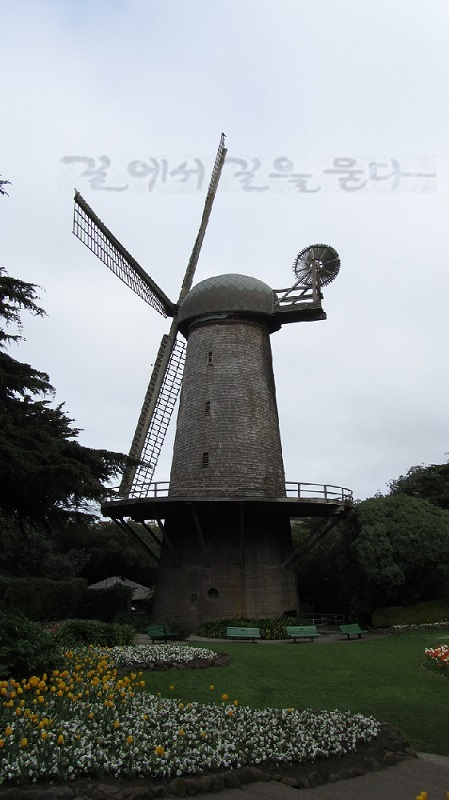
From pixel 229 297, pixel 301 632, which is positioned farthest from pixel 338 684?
pixel 229 297

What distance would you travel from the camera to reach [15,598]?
65.5ft

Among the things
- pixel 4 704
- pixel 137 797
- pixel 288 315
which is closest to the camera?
pixel 137 797

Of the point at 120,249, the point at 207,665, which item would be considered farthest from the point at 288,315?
the point at 207,665

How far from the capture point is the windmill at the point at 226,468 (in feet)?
71.6

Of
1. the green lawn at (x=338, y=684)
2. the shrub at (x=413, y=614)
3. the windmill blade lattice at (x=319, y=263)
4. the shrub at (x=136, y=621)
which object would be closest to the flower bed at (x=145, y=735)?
the green lawn at (x=338, y=684)

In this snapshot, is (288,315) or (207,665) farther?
(288,315)

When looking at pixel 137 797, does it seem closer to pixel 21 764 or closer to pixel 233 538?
pixel 21 764

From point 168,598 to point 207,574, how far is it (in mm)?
1905

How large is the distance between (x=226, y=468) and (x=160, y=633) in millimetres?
6407

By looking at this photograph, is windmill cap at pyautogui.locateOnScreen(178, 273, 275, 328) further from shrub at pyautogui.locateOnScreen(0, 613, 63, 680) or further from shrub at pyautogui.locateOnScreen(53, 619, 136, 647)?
shrub at pyautogui.locateOnScreen(0, 613, 63, 680)

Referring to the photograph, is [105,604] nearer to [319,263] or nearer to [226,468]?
[226,468]

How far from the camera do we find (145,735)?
6805 millimetres

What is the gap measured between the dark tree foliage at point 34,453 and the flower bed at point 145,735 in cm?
340

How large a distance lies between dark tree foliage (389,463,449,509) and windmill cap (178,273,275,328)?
13.7 metres
